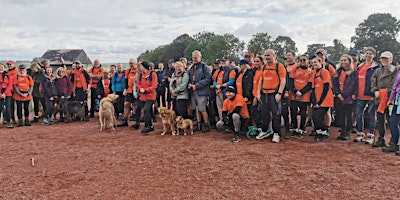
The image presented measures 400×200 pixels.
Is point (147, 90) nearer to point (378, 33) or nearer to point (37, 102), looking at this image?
point (37, 102)

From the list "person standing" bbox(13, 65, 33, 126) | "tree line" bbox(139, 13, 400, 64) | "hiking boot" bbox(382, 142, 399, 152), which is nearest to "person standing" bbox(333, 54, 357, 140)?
"hiking boot" bbox(382, 142, 399, 152)

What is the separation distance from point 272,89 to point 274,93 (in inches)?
4.0

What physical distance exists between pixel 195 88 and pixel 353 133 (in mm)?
4180

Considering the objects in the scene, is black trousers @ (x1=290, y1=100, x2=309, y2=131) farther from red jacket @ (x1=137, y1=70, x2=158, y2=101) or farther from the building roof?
the building roof

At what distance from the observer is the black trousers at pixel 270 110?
7.20 m

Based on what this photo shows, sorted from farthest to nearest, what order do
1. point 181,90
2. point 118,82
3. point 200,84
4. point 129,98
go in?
point 118,82
point 129,98
point 181,90
point 200,84

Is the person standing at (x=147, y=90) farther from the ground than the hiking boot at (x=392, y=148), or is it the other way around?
the person standing at (x=147, y=90)

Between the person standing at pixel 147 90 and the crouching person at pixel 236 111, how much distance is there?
6.83 ft

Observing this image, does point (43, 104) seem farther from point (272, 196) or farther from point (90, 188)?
point (272, 196)

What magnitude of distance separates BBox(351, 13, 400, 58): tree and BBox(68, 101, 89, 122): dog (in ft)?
132

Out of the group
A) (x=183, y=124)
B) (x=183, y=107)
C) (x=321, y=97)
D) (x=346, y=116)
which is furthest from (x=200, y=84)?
(x=346, y=116)

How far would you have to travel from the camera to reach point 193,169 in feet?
17.7

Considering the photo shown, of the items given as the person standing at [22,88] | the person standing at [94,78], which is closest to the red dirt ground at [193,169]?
the person standing at [22,88]

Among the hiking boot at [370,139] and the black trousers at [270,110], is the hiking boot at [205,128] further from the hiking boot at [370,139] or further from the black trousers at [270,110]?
the hiking boot at [370,139]
